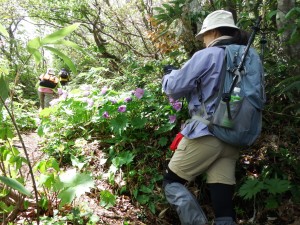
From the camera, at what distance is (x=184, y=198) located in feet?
7.49

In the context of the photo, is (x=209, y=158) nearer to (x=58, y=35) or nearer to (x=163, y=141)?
(x=163, y=141)

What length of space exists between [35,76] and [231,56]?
14.3 metres

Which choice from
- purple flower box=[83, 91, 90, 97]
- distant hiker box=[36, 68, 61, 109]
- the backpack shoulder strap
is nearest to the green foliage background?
purple flower box=[83, 91, 90, 97]

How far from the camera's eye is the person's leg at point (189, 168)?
7.02 ft

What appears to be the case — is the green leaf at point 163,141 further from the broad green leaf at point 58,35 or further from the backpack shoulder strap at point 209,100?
the broad green leaf at point 58,35

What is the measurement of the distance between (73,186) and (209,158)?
104cm

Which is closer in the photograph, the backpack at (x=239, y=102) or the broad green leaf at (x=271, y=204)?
the backpack at (x=239, y=102)

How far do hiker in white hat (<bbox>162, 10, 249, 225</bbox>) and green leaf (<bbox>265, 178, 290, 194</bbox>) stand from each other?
40 cm

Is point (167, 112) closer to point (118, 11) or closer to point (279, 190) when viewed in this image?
point (279, 190)

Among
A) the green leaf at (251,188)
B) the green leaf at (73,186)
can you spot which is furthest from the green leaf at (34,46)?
the green leaf at (251,188)

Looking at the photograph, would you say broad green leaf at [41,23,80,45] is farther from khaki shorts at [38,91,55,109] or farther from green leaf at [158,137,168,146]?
khaki shorts at [38,91,55,109]

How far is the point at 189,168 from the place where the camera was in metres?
2.27

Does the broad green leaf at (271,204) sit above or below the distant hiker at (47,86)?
below

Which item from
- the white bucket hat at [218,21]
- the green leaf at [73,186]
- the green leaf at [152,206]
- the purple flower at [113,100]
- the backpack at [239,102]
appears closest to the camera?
the green leaf at [73,186]
